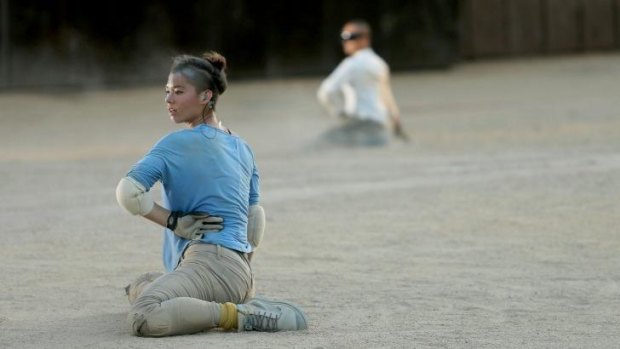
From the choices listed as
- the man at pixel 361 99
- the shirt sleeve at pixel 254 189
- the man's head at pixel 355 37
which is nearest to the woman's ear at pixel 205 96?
the shirt sleeve at pixel 254 189

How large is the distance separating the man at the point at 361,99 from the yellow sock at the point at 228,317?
7.74 meters

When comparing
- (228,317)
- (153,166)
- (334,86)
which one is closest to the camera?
(228,317)

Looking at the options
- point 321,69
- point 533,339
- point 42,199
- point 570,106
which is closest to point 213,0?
point 321,69

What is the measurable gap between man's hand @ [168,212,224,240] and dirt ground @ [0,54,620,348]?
0.43 meters

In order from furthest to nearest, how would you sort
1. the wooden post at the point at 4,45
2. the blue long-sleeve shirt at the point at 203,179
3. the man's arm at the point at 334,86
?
the wooden post at the point at 4,45 → the man's arm at the point at 334,86 → the blue long-sleeve shirt at the point at 203,179

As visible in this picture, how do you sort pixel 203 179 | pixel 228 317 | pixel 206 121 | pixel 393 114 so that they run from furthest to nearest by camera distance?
pixel 393 114
pixel 206 121
pixel 203 179
pixel 228 317

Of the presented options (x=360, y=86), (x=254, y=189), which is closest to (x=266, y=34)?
(x=360, y=86)

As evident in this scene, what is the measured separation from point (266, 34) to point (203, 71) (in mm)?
13369

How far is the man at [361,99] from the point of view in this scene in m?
13.1

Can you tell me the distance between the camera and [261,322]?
213 inches

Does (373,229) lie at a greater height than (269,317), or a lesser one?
lesser

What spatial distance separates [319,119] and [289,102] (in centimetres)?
161

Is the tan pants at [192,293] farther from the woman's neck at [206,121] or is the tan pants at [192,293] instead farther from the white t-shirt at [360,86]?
the white t-shirt at [360,86]

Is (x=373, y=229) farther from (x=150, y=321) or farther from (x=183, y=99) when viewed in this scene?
(x=150, y=321)
